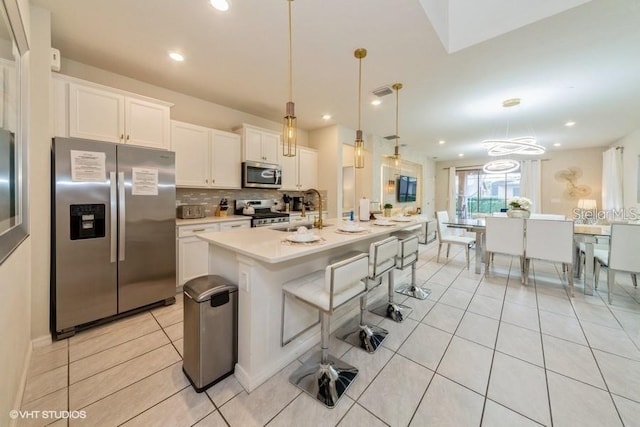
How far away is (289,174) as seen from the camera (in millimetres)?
4629

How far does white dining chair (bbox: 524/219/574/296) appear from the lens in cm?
300

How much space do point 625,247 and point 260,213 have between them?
4788mm

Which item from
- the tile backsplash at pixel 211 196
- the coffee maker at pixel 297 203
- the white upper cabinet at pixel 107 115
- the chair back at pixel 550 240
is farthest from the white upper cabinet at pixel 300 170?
the chair back at pixel 550 240

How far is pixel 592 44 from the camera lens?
2205mm

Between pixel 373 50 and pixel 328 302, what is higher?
pixel 373 50

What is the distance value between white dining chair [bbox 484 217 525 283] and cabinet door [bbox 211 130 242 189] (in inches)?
157

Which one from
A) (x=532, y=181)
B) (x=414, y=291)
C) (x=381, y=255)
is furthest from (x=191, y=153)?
(x=532, y=181)

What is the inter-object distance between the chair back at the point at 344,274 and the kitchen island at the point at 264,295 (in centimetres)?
19

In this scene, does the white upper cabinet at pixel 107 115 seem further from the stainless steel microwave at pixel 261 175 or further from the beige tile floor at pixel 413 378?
the beige tile floor at pixel 413 378

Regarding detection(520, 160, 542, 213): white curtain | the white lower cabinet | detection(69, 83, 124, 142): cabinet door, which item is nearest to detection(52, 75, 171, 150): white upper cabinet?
detection(69, 83, 124, 142): cabinet door

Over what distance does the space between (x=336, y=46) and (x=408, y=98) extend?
5.59ft

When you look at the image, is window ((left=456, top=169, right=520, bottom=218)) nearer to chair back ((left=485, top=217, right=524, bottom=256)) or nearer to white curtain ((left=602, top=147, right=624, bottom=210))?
white curtain ((left=602, top=147, right=624, bottom=210))

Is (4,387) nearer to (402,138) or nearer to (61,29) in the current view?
(61,29)

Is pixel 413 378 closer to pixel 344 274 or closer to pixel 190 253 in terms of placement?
pixel 344 274
